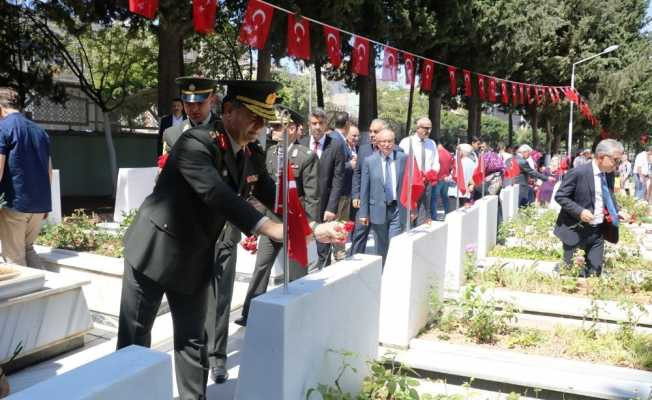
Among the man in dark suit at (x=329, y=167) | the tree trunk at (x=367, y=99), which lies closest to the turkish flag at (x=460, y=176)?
the man in dark suit at (x=329, y=167)

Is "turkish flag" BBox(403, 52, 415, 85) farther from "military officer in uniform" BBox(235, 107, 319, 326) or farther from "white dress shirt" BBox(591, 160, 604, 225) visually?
"military officer in uniform" BBox(235, 107, 319, 326)

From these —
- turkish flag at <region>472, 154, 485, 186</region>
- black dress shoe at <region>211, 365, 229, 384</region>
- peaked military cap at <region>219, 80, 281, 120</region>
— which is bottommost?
black dress shoe at <region>211, 365, 229, 384</region>

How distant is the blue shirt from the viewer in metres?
5.00

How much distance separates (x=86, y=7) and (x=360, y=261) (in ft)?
38.6

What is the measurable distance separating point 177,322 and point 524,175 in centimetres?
1113

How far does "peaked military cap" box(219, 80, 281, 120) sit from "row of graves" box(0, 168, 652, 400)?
32.7 inches

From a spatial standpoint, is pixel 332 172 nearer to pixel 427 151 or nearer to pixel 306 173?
pixel 306 173

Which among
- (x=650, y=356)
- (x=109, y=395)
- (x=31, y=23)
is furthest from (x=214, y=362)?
(x=31, y=23)

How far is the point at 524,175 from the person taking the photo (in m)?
Answer: 12.9

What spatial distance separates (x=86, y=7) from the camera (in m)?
13.0

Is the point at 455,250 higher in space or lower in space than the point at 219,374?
higher

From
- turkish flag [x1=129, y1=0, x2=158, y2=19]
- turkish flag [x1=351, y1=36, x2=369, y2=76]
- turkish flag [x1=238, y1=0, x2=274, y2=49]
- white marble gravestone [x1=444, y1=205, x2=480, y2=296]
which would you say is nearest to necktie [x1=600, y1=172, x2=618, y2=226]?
white marble gravestone [x1=444, y1=205, x2=480, y2=296]

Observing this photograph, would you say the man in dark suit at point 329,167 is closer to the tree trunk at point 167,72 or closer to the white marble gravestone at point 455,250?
the white marble gravestone at point 455,250

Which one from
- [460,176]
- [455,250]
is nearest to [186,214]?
[455,250]
